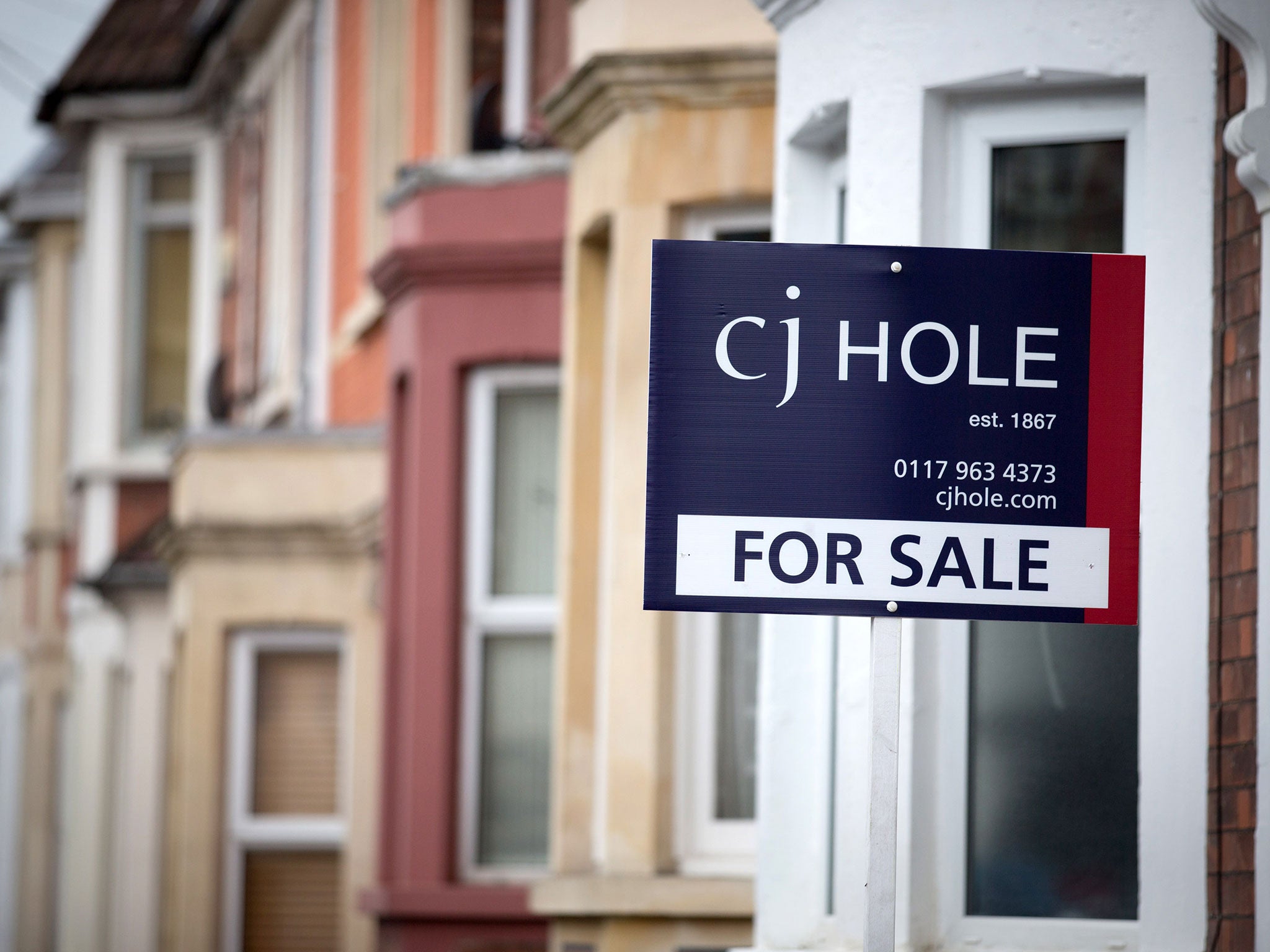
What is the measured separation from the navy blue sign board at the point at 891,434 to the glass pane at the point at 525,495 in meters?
5.65

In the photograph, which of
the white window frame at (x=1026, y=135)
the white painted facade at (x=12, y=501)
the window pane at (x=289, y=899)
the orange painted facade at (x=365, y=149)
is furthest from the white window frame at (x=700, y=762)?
the white painted facade at (x=12, y=501)

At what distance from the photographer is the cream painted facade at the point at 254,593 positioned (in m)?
13.1

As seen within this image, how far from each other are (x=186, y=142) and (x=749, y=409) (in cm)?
1705

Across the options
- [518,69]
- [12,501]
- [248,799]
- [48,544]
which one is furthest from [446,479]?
[12,501]

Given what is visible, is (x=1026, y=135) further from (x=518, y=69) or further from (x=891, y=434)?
Answer: (x=518, y=69)

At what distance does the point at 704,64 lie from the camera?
836 cm

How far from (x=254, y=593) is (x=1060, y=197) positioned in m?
8.03

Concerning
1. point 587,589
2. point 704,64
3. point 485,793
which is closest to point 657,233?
point 704,64

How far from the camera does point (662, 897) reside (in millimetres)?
8086

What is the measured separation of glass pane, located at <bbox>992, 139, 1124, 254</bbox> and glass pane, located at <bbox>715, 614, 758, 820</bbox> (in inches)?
94.4

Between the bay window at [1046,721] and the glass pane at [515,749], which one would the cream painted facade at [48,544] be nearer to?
the glass pane at [515,749]

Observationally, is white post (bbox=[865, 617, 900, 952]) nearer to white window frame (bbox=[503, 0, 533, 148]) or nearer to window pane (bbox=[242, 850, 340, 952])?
white window frame (bbox=[503, 0, 533, 148])

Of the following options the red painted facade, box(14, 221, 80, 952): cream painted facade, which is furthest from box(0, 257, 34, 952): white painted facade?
the red painted facade

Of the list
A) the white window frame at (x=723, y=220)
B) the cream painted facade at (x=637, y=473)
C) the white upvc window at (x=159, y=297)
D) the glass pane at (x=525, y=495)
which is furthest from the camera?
the white upvc window at (x=159, y=297)
